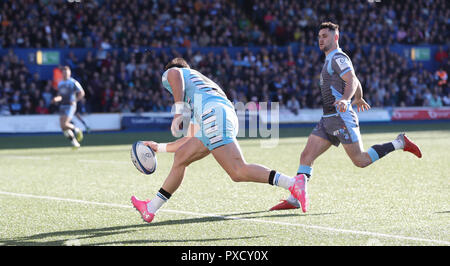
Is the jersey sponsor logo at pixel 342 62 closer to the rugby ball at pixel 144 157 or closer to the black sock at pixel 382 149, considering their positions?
the black sock at pixel 382 149

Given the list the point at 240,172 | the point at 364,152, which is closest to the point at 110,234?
the point at 240,172

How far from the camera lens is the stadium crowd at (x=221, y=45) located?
94.4ft

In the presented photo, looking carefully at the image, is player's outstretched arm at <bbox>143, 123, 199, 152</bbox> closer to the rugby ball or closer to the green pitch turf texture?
the rugby ball

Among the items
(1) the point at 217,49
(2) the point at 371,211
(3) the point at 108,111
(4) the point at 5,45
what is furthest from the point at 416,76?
(2) the point at 371,211

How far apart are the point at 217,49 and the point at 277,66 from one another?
291cm

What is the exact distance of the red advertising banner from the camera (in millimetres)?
33125

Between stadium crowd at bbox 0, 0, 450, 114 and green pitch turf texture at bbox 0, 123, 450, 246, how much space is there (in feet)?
39.8

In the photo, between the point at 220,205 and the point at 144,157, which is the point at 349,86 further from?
the point at 144,157

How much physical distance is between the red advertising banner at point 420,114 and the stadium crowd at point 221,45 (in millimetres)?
655

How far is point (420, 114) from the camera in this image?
110ft

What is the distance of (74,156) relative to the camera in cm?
1744
